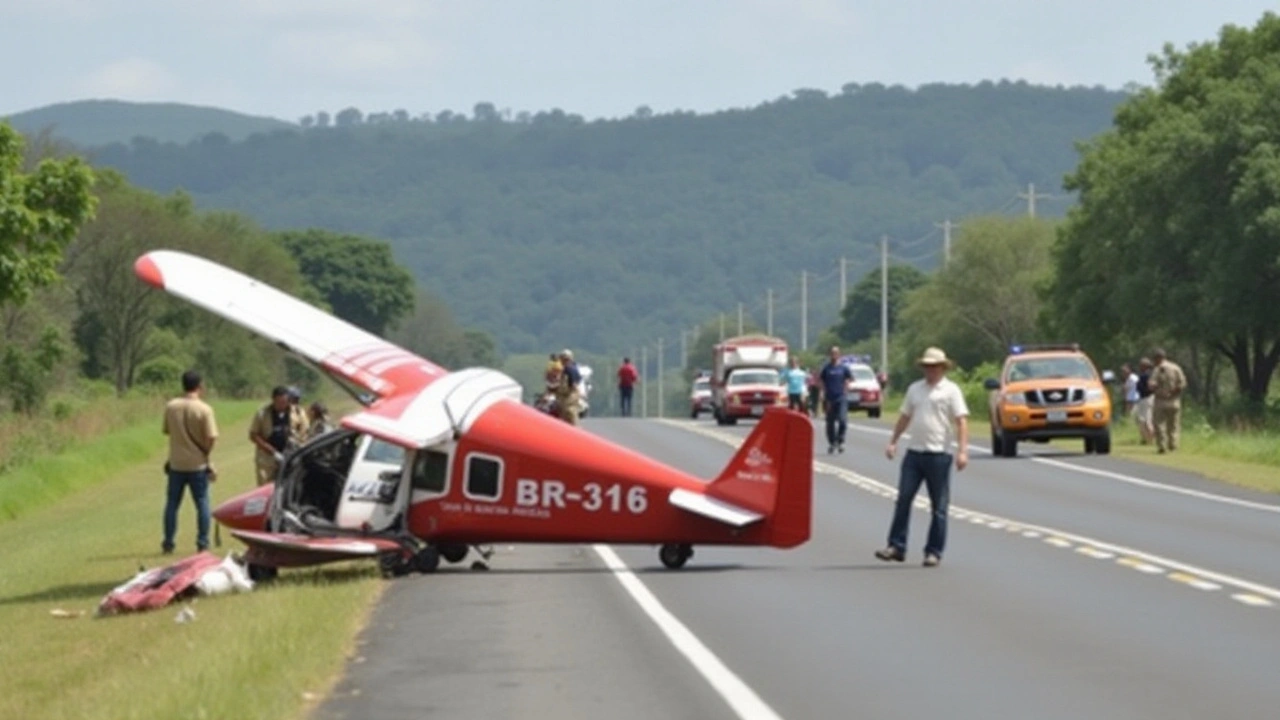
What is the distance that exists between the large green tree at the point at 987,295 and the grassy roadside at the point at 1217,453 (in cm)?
6759

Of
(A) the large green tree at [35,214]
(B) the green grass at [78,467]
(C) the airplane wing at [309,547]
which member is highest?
(A) the large green tree at [35,214]

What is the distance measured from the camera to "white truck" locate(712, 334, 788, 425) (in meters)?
72.1

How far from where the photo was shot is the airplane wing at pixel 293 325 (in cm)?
2555

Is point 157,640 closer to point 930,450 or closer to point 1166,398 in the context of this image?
point 930,450

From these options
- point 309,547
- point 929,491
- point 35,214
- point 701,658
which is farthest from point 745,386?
point 701,658

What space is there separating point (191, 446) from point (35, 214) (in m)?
22.1

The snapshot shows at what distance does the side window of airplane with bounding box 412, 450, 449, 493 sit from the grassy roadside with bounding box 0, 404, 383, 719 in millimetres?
906

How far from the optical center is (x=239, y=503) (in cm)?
2536

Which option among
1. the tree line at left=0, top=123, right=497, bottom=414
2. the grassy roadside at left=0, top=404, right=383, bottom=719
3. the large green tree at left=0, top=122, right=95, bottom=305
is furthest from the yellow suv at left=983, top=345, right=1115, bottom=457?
the grassy roadside at left=0, top=404, right=383, bottom=719

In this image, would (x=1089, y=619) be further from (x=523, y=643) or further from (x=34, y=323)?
(x=34, y=323)

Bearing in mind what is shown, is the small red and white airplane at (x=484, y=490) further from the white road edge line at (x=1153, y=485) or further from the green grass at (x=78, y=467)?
the green grass at (x=78, y=467)

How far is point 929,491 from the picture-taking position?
971 inches

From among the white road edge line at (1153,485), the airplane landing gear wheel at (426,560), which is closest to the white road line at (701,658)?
the airplane landing gear wheel at (426,560)

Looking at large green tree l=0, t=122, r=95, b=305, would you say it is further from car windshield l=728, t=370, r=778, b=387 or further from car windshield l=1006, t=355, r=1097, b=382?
car windshield l=728, t=370, r=778, b=387
